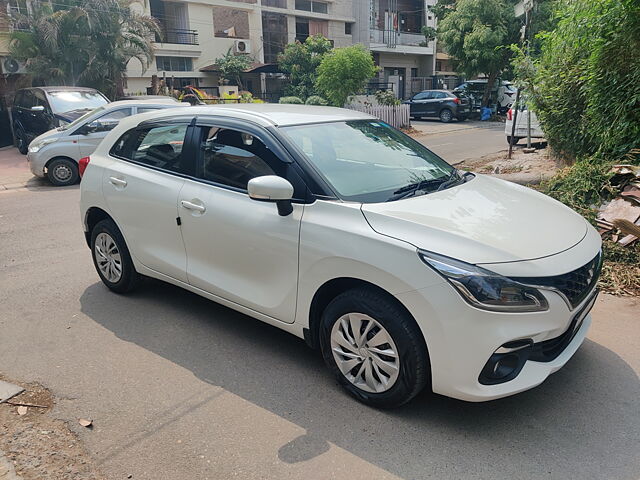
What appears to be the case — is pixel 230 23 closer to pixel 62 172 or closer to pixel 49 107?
pixel 49 107

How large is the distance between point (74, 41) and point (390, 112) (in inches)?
448

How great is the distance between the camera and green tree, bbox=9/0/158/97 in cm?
1636

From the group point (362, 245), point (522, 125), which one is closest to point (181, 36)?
point (522, 125)

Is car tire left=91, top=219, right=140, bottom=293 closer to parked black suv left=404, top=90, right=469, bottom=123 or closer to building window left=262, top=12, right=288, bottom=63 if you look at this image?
parked black suv left=404, top=90, right=469, bottom=123

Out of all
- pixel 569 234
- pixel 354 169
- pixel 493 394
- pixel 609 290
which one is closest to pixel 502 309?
pixel 493 394

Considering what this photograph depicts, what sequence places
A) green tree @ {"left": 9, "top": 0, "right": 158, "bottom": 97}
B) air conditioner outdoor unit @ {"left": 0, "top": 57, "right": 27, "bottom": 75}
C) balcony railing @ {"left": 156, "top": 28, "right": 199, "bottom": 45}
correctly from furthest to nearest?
1. balcony railing @ {"left": 156, "top": 28, "right": 199, "bottom": 45}
2. air conditioner outdoor unit @ {"left": 0, "top": 57, "right": 27, "bottom": 75}
3. green tree @ {"left": 9, "top": 0, "right": 158, "bottom": 97}

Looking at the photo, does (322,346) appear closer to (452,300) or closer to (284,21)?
(452,300)

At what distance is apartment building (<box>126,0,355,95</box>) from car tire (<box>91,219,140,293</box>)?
2102cm

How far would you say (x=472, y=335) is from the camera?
2.69 meters

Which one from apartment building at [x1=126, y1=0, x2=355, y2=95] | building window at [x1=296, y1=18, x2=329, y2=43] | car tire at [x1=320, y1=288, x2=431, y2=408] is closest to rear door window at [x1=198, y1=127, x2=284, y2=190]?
car tire at [x1=320, y1=288, x2=431, y2=408]

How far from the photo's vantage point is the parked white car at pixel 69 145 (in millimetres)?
10570

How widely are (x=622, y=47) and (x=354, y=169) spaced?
4934mm

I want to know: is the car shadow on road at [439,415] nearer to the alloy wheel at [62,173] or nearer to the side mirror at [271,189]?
the side mirror at [271,189]

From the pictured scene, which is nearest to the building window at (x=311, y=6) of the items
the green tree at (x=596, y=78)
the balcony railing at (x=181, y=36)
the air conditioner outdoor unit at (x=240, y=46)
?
the air conditioner outdoor unit at (x=240, y=46)
